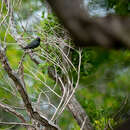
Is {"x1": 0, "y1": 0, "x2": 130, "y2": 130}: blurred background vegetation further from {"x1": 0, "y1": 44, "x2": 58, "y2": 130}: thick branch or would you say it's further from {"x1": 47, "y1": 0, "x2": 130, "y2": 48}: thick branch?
{"x1": 47, "y1": 0, "x2": 130, "y2": 48}: thick branch

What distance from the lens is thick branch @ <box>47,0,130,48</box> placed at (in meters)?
1.35

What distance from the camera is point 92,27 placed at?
1.39 meters

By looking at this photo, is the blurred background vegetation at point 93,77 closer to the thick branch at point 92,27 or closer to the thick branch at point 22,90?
the thick branch at point 22,90

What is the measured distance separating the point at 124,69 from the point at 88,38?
468cm

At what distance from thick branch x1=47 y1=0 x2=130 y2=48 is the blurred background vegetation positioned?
1136 mm

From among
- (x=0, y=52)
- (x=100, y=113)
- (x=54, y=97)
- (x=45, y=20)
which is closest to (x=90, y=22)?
(x=0, y=52)

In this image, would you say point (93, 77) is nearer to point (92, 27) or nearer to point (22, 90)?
point (22, 90)

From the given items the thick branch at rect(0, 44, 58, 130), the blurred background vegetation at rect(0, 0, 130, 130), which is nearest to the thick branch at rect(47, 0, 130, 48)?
the blurred background vegetation at rect(0, 0, 130, 130)

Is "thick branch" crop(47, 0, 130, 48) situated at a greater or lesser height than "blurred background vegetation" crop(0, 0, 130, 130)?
greater

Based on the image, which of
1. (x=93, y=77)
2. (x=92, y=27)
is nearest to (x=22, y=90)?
(x=92, y=27)

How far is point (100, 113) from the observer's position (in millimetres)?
4836

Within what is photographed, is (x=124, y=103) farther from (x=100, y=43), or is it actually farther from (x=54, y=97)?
(x=100, y=43)

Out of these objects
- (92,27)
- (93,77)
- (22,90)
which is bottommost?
(93,77)

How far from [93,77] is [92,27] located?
490 centimetres
